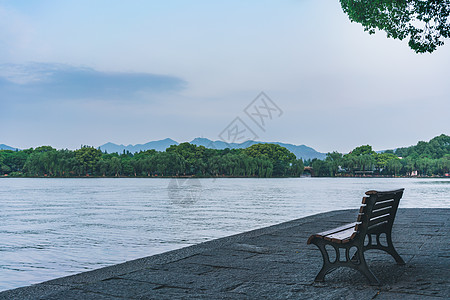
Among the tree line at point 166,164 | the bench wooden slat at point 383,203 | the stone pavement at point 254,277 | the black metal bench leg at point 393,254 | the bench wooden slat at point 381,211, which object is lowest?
the stone pavement at point 254,277

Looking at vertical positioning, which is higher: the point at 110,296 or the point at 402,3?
the point at 402,3

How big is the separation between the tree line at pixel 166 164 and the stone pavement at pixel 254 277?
428 ft

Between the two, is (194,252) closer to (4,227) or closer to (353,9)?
(353,9)

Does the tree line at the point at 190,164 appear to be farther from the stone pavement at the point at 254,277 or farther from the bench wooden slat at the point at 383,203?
the bench wooden slat at the point at 383,203

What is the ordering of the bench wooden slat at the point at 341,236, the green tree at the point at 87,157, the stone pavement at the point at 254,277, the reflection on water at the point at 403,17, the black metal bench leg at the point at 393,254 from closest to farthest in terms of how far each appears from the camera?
the stone pavement at the point at 254,277 < the bench wooden slat at the point at 341,236 < the black metal bench leg at the point at 393,254 < the reflection on water at the point at 403,17 < the green tree at the point at 87,157

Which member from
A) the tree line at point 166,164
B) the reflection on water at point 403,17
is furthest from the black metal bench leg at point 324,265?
the tree line at point 166,164

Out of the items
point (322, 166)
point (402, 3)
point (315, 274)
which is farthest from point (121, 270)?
point (322, 166)

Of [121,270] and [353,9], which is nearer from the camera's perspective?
[121,270]

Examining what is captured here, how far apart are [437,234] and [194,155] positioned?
5830 inches

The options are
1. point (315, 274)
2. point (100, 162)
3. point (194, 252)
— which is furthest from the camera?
point (100, 162)

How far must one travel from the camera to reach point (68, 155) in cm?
15538

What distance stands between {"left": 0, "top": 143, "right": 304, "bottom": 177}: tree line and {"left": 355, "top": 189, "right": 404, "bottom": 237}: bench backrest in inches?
5204

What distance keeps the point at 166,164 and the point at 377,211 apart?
5295 inches

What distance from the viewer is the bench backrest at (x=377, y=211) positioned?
18.5ft
